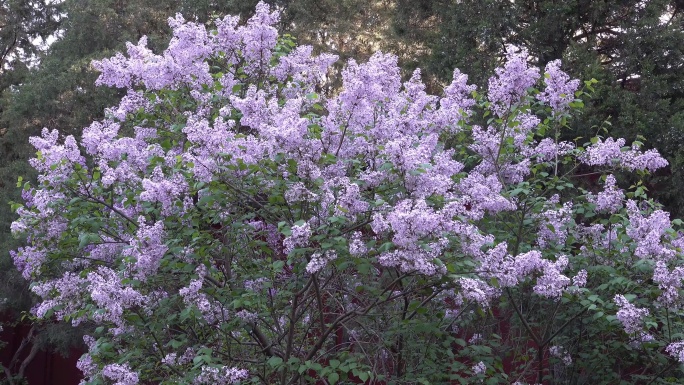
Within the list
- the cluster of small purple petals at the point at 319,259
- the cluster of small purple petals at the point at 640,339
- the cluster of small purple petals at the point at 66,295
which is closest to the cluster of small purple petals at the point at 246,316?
the cluster of small purple petals at the point at 319,259

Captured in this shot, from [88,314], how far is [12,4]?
16034mm

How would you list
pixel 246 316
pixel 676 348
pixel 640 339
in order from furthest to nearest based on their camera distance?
1. pixel 640 339
2. pixel 246 316
3. pixel 676 348

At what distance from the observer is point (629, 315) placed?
14.3 ft

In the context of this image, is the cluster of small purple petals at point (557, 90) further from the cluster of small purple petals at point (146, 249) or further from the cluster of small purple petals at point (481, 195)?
the cluster of small purple petals at point (146, 249)

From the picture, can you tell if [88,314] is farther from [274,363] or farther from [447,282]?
[447,282]

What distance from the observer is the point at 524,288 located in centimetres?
569

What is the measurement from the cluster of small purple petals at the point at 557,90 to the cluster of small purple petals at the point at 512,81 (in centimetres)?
33

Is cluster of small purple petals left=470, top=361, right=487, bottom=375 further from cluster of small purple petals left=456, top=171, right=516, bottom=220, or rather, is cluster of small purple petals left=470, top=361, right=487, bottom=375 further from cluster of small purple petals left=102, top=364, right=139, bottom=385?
cluster of small purple petals left=102, top=364, right=139, bottom=385

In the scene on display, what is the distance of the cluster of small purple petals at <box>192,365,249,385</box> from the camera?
4.25m

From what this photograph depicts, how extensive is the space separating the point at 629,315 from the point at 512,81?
154 centimetres

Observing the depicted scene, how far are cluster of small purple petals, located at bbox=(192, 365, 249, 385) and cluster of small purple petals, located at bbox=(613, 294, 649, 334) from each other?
2.08m

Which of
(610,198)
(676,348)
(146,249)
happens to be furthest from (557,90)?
(146,249)

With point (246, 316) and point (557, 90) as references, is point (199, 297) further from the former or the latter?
point (557, 90)

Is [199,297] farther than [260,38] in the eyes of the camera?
No
